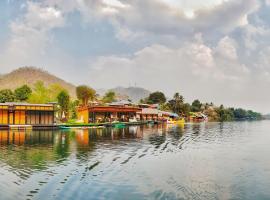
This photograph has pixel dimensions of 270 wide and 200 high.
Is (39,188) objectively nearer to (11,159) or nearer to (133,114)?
(11,159)

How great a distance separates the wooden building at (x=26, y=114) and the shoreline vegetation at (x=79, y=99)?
17990 mm

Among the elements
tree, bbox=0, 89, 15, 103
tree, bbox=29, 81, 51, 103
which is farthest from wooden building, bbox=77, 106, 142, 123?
tree, bbox=0, 89, 15, 103

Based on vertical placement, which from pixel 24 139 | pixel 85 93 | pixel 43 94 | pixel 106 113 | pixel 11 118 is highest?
pixel 85 93

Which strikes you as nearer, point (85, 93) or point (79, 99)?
point (85, 93)

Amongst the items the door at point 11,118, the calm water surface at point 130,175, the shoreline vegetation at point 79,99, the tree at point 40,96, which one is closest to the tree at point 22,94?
the shoreline vegetation at point 79,99

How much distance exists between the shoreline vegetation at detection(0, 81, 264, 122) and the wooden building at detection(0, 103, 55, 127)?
59.0 ft

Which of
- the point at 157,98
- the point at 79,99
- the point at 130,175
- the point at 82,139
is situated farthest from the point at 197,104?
the point at 130,175

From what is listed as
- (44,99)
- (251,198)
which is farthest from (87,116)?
(251,198)

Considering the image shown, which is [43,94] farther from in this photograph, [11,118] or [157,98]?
[157,98]

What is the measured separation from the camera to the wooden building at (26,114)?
69688 millimetres

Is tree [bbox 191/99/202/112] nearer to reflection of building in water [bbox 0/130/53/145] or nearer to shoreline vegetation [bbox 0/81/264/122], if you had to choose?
shoreline vegetation [bbox 0/81/264/122]

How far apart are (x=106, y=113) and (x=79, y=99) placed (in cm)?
5439

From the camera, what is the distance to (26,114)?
71.6 m

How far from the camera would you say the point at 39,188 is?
1838cm
